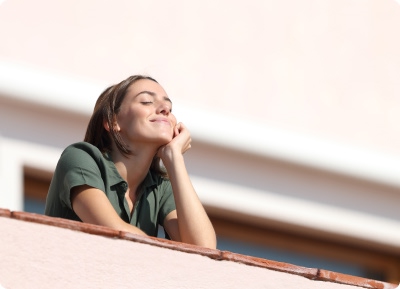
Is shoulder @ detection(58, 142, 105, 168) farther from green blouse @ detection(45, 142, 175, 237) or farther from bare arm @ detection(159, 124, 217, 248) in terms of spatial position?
bare arm @ detection(159, 124, 217, 248)

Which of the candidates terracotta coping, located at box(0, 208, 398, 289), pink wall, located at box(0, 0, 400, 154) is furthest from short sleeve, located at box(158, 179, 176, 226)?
pink wall, located at box(0, 0, 400, 154)

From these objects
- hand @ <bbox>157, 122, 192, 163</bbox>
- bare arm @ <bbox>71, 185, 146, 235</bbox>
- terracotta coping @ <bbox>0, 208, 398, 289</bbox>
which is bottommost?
terracotta coping @ <bbox>0, 208, 398, 289</bbox>

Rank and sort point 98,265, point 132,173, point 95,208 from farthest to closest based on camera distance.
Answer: point 132,173 < point 95,208 < point 98,265

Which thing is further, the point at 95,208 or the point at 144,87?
the point at 144,87

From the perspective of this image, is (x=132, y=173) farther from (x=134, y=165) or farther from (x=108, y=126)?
(x=108, y=126)

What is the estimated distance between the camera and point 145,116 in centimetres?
388

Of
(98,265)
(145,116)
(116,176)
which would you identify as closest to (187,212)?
(116,176)

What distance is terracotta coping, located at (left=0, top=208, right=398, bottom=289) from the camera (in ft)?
9.92

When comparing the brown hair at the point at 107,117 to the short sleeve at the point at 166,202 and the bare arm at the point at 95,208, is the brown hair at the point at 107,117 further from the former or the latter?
the bare arm at the point at 95,208

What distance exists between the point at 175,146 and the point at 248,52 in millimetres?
1631

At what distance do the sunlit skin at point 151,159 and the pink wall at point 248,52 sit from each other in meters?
1.17

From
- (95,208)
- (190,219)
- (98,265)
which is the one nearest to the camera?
(98,265)

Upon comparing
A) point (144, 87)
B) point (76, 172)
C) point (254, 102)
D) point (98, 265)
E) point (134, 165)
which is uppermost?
point (254, 102)

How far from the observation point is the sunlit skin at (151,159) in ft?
12.0
